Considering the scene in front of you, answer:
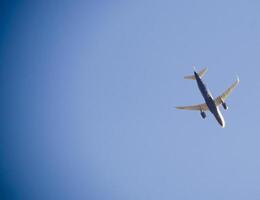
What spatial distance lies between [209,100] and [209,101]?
13.1 inches

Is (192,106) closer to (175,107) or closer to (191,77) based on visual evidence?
(175,107)

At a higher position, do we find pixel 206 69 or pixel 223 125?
pixel 206 69

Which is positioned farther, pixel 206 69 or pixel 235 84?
pixel 235 84

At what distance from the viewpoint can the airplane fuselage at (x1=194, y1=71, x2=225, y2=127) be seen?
88250 millimetres

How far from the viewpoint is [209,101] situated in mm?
91562

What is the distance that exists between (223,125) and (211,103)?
7251mm

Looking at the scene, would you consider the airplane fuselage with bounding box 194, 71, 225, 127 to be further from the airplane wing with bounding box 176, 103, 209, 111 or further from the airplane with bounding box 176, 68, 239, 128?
the airplane wing with bounding box 176, 103, 209, 111

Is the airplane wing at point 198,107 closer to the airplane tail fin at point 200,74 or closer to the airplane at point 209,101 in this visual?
the airplane at point 209,101

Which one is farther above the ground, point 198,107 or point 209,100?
point 198,107

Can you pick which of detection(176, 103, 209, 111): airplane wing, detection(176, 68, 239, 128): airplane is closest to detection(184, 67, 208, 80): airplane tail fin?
detection(176, 68, 239, 128): airplane

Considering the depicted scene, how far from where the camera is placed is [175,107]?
98.7 m

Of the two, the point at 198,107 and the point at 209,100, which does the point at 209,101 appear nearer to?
the point at 209,100

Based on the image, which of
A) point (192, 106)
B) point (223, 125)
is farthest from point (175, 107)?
point (223, 125)

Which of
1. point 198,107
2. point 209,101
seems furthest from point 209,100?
point 198,107
